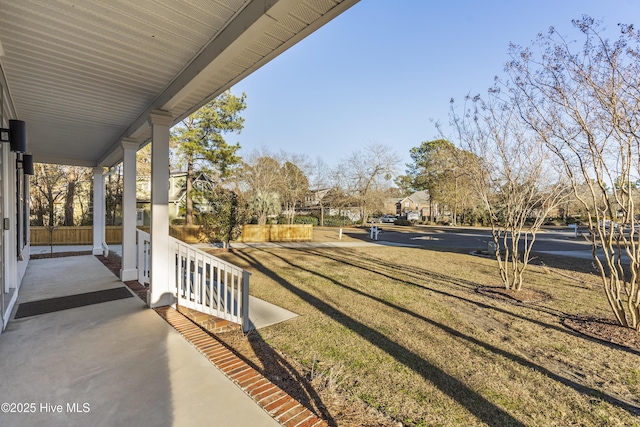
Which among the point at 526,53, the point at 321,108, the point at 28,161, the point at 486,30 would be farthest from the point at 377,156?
the point at 28,161

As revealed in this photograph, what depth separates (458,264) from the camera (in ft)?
30.2

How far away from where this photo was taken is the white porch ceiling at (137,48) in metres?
2.01

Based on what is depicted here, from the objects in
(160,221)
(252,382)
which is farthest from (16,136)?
(252,382)

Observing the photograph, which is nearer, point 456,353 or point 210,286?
point 456,353

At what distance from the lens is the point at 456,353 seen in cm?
329

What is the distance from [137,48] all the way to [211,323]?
301 cm

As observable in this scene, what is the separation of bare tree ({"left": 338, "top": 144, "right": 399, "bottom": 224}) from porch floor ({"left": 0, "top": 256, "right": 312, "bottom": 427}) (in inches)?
985

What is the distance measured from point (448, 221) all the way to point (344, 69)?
1224 inches

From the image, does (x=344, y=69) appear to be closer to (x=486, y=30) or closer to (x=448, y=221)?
(x=486, y=30)

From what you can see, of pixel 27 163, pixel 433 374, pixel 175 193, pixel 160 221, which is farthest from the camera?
pixel 175 193

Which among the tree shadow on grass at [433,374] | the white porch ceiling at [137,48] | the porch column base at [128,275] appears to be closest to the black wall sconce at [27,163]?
the white porch ceiling at [137,48]

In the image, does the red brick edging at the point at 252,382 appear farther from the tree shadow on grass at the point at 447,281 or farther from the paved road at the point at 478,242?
the paved road at the point at 478,242

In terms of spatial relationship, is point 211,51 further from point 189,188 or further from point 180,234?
point 189,188

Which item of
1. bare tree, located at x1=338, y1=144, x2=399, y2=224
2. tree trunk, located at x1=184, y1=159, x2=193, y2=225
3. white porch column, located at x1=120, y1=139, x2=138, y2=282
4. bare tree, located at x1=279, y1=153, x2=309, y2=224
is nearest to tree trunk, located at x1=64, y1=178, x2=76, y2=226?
tree trunk, located at x1=184, y1=159, x2=193, y2=225
